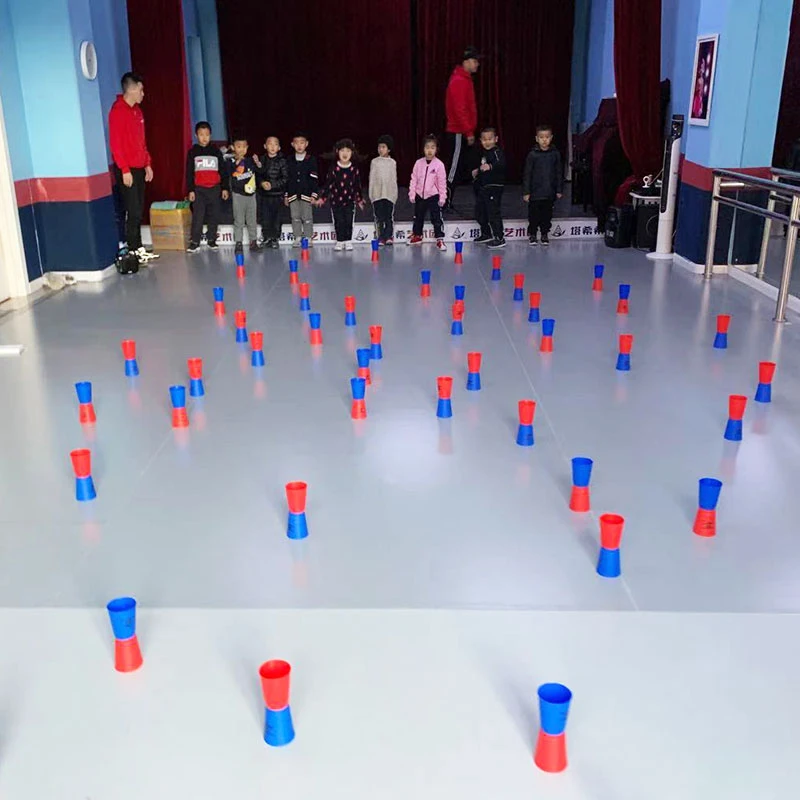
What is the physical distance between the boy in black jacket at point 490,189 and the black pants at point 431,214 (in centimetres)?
50

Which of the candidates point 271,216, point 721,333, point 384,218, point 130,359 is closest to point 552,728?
point 130,359

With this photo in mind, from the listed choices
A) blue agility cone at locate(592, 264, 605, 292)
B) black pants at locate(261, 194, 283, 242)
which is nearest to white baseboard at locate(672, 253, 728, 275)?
blue agility cone at locate(592, 264, 605, 292)

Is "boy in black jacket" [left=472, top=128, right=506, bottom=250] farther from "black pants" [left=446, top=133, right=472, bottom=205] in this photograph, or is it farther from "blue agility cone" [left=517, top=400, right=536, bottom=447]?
"blue agility cone" [left=517, top=400, right=536, bottom=447]

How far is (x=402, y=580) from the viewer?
2947mm

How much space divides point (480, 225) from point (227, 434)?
6.70 meters

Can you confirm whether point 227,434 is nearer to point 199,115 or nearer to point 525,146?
point 199,115

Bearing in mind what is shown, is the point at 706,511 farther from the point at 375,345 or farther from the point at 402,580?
the point at 375,345

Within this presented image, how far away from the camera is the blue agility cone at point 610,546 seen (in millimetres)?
2855

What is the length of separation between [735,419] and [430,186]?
6.22 m

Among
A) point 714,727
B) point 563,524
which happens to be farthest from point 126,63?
point 714,727

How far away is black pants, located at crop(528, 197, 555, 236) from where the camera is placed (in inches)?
391

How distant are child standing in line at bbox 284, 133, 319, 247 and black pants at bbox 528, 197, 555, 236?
259 centimetres

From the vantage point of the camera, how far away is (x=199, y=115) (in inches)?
535

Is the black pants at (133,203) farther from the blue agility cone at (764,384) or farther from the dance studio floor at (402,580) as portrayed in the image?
the blue agility cone at (764,384)
